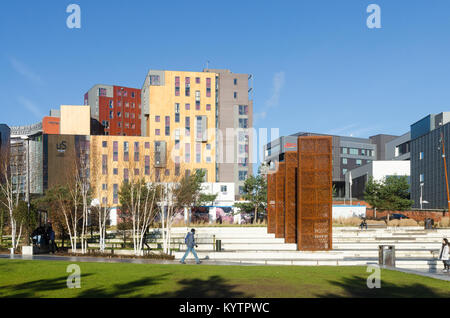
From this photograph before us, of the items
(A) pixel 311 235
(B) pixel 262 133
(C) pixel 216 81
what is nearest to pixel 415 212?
(B) pixel 262 133

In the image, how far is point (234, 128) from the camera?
97375 mm

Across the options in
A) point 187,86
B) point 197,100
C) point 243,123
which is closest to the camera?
point 187,86

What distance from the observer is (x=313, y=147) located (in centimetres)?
2442

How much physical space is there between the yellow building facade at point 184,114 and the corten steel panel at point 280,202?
183ft

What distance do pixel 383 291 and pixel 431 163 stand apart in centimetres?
7028

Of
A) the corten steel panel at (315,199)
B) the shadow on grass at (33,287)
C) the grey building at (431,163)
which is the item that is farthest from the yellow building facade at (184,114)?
the shadow on grass at (33,287)

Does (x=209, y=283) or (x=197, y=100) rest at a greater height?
(x=197, y=100)

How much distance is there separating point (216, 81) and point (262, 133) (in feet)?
53.0

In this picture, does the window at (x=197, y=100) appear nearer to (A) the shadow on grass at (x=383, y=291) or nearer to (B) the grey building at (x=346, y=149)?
(B) the grey building at (x=346, y=149)

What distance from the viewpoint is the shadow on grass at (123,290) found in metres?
11.6

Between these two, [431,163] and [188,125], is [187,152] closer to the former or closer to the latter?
[188,125]

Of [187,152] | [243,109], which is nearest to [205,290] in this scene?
[187,152]

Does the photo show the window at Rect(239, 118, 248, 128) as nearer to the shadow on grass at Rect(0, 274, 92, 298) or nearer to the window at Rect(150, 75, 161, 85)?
the window at Rect(150, 75, 161, 85)
